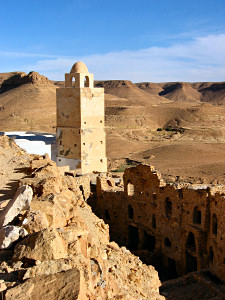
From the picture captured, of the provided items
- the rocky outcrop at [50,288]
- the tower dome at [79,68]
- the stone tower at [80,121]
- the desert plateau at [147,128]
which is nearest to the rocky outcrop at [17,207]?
the rocky outcrop at [50,288]

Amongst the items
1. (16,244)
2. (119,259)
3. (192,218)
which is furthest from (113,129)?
(16,244)

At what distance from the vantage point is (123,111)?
68.1m

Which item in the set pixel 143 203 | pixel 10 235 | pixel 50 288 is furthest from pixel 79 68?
pixel 50 288

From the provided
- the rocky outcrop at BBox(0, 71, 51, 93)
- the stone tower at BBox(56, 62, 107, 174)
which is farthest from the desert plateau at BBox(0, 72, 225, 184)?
the stone tower at BBox(56, 62, 107, 174)

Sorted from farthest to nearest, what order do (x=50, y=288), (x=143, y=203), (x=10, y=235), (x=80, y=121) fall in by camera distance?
(x=80, y=121) < (x=143, y=203) < (x=10, y=235) < (x=50, y=288)

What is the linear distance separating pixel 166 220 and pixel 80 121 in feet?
20.6

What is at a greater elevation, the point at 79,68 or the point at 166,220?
the point at 79,68

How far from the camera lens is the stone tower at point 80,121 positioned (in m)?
17.5

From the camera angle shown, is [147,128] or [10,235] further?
[147,128]

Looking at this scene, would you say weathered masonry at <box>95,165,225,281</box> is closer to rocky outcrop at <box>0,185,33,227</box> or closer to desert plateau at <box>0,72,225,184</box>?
rocky outcrop at <box>0,185,33,227</box>

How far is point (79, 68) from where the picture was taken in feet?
57.8

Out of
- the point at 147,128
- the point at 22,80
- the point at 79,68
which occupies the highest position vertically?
the point at 22,80

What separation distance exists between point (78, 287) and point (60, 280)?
0.75 feet

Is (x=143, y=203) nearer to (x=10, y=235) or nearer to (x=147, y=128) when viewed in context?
(x=10, y=235)
